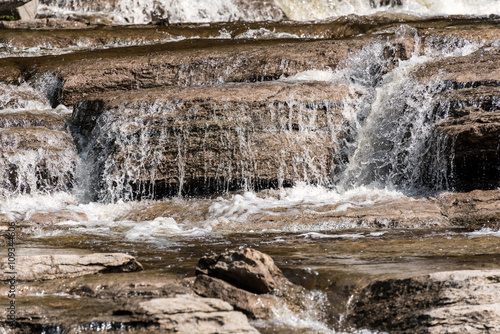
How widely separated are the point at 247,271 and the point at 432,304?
1.28m

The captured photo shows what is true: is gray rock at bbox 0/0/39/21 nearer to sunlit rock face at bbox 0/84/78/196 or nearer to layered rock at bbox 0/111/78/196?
sunlit rock face at bbox 0/84/78/196

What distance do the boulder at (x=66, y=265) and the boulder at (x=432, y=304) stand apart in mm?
1935

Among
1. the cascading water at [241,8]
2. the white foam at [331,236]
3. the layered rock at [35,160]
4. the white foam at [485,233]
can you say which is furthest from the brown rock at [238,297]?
the cascading water at [241,8]

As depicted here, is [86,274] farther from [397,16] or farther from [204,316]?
[397,16]

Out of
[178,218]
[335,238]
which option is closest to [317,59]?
[178,218]

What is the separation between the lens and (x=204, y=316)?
3973 millimetres

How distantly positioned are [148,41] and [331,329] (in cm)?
1224

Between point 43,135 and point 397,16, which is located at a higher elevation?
point 397,16

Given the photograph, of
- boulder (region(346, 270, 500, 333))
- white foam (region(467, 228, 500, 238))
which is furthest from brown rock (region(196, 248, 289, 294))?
white foam (region(467, 228, 500, 238))

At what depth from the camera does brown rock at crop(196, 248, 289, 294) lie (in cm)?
454

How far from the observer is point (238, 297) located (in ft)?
14.5

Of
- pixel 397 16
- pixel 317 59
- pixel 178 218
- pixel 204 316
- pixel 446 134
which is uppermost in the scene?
pixel 397 16

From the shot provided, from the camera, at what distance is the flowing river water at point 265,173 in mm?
6727

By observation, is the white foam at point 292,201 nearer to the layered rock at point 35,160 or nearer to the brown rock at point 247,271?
the layered rock at point 35,160
